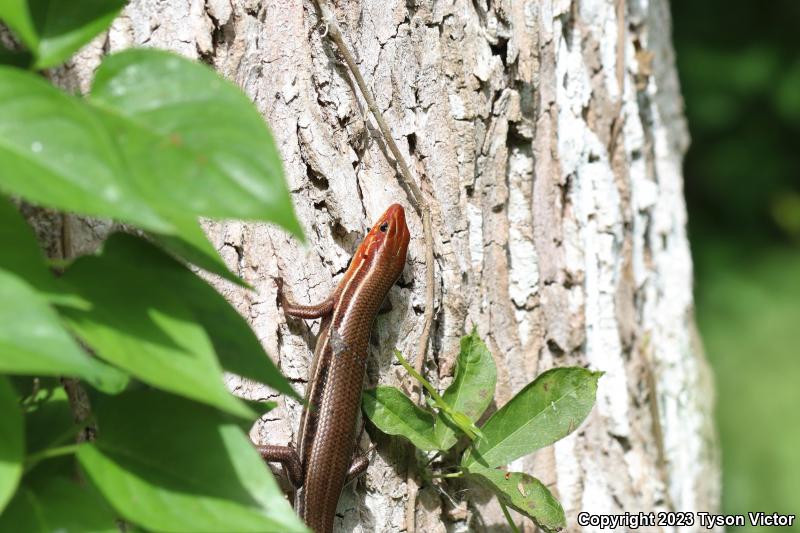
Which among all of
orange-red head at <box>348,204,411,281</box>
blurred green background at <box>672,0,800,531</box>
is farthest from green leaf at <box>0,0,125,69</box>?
blurred green background at <box>672,0,800,531</box>

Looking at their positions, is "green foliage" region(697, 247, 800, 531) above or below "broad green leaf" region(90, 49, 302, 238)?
above

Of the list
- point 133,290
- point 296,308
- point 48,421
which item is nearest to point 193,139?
point 133,290

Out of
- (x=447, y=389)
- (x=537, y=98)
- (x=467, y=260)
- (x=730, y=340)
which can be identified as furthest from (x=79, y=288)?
(x=730, y=340)

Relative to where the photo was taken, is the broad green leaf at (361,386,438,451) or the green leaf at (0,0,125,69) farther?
the broad green leaf at (361,386,438,451)

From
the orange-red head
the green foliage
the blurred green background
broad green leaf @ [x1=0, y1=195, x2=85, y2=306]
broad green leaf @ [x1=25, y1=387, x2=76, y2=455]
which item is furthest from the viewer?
the blurred green background

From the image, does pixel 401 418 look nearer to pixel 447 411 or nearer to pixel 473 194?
pixel 447 411

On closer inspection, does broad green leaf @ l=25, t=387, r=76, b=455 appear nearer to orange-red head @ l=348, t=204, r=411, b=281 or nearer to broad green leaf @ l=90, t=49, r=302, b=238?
broad green leaf @ l=90, t=49, r=302, b=238

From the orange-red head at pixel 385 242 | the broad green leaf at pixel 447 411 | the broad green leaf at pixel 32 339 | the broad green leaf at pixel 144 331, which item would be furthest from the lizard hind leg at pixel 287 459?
the broad green leaf at pixel 32 339
